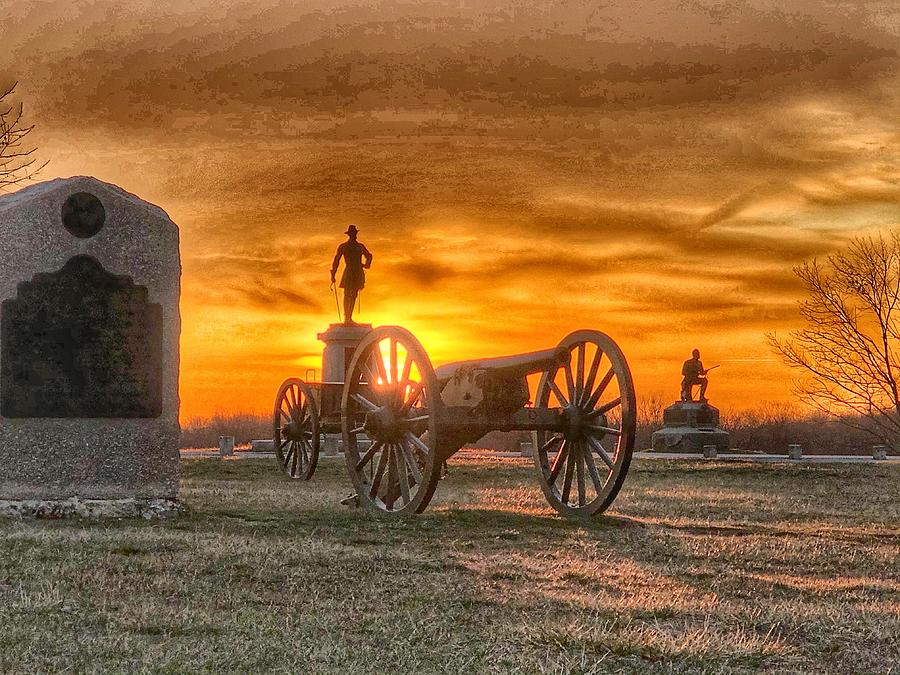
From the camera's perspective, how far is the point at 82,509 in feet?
32.5

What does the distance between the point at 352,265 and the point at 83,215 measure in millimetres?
11101

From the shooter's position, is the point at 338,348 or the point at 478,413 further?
the point at 338,348

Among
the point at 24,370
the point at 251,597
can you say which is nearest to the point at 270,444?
the point at 24,370

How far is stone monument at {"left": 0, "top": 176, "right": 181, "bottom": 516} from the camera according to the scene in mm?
9914

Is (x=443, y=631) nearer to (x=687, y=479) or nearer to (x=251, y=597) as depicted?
(x=251, y=597)

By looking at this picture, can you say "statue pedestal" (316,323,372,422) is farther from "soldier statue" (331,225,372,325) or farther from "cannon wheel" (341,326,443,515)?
"cannon wheel" (341,326,443,515)

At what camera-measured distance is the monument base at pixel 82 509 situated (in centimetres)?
986

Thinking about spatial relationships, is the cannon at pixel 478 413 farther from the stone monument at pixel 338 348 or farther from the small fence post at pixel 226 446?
the small fence post at pixel 226 446

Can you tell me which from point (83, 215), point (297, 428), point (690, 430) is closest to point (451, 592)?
point (83, 215)

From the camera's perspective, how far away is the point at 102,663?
439 centimetres

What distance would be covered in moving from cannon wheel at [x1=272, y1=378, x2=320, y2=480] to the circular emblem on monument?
567cm

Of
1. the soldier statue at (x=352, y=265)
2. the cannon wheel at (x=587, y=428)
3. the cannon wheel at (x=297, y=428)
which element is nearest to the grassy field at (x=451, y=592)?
the cannon wheel at (x=587, y=428)

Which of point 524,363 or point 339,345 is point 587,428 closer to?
point 524,363

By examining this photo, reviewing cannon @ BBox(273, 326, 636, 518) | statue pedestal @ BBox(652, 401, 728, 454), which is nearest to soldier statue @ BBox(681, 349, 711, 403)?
statue pedestal @ BBox(652, 401, 728, 454)
